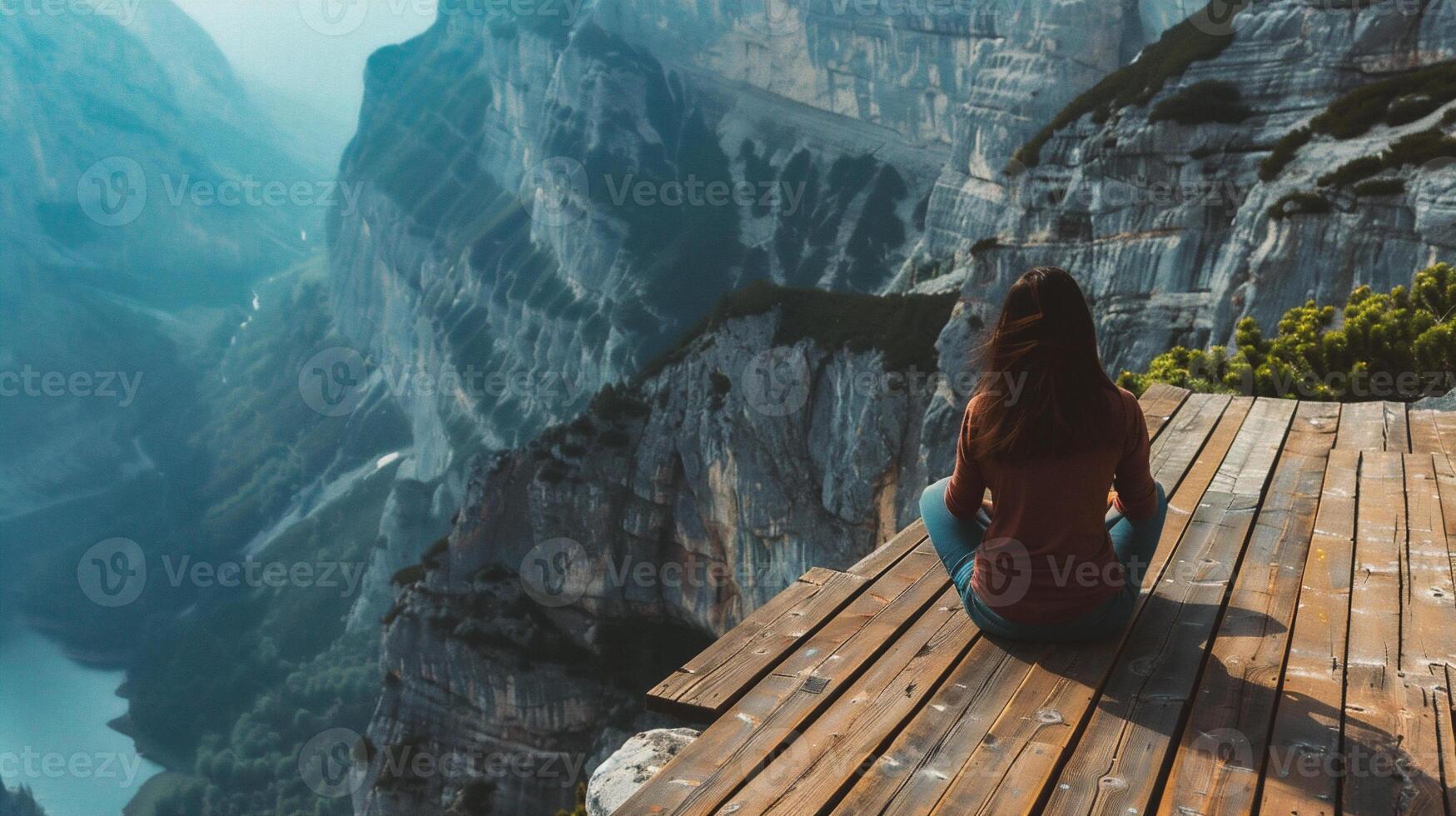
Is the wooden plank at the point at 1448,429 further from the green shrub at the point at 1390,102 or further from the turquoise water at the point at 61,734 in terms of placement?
the turquoise water at the point at 61,734

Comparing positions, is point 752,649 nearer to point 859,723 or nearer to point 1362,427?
point 859,723

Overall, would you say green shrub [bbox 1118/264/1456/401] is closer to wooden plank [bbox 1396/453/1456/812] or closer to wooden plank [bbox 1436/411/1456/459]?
wooden plank [bbox 1436/411/1456/459]

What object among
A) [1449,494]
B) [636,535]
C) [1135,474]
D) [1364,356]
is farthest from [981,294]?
[1135,474]

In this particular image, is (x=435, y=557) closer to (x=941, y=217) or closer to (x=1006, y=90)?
(x=941, y=217)

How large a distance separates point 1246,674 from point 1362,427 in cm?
395

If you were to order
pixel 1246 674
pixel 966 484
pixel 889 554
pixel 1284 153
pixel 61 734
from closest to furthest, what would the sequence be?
pixel 1246 674, pixel 966 484, pixel 889 554, pixel 1284 153, pixel 61 734

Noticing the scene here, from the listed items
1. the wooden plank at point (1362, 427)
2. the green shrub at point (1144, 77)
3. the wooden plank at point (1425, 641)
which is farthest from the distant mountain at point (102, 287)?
the wooden plank at point (1425, 641)

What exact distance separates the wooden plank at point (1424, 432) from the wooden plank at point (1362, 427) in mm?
171

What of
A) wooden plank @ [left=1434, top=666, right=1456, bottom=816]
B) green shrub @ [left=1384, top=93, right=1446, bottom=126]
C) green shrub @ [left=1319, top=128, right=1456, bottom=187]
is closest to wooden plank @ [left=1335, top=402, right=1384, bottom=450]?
wooden plank @ [left=1434, top=666, right=1456, bottom=816]

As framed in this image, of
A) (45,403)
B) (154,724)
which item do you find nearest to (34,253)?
(45,403)

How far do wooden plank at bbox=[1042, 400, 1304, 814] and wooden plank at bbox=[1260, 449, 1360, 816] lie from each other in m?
0.31

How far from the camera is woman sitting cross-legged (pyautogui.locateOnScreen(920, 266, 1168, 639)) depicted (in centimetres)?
389

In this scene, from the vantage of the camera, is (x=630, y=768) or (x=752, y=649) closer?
(x=752, y=649)

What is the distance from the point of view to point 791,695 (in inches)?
160
